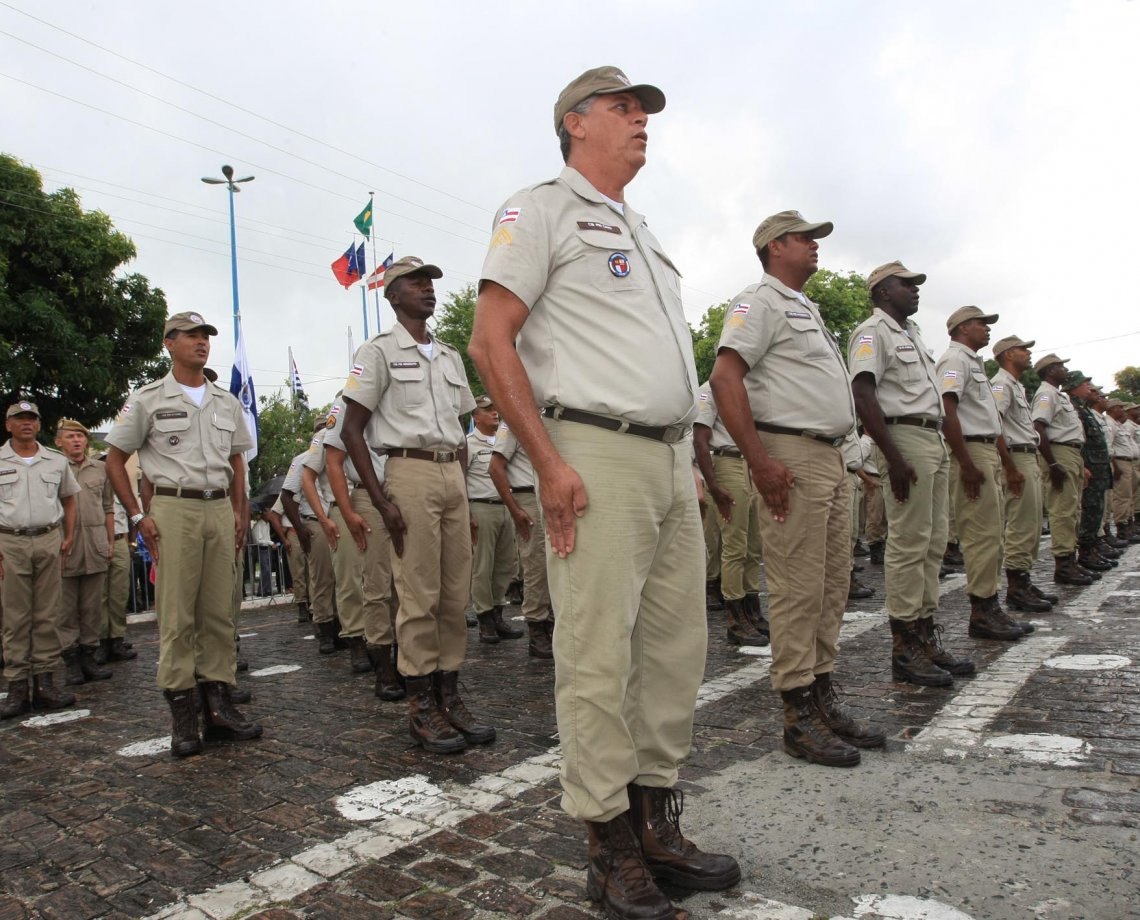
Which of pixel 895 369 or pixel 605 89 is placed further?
pixel 895 369

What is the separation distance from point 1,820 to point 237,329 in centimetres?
1772

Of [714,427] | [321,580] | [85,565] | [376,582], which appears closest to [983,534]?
[714,427]

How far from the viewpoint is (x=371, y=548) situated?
21.9 ft

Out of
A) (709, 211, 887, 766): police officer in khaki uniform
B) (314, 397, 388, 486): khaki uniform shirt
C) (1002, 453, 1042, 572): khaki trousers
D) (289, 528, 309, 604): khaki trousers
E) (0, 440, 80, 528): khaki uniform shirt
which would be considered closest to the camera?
(709, 211, 887, 766): police officer in khaki uniform

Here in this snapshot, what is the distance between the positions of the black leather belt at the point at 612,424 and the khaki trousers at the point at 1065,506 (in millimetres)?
7723

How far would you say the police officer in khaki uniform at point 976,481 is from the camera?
5.98 metres

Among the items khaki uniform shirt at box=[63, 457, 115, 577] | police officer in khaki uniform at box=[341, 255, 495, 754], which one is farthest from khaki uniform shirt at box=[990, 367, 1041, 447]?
khaki uniform shirt at box=[63, 457, 115, 577]

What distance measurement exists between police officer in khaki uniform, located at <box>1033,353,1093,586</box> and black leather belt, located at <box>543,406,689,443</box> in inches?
299

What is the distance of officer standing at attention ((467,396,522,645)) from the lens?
8070mm

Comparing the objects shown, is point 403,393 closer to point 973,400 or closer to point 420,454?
point 420,454

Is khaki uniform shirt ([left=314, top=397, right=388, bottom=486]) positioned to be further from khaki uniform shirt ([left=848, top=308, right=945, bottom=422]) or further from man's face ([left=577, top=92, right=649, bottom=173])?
khaki uniform shirt ([left=848, top=308, right=945, bottom=422])

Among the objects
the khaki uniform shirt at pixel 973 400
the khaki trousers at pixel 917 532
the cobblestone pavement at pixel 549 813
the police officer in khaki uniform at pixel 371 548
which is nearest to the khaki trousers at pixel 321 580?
the police officer in khaki uniform at pixel 371 548

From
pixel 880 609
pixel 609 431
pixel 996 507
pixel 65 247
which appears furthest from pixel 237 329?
pixel 609 431

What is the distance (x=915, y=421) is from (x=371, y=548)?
3.97m
